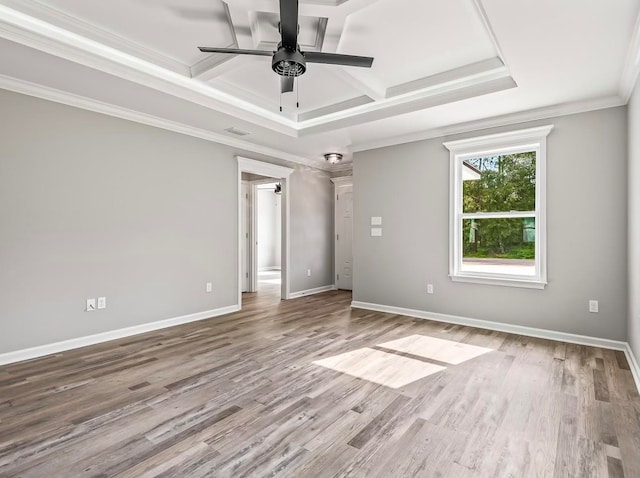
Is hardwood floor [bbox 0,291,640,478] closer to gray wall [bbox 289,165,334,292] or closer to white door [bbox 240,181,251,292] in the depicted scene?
gray wall [bbox 289,165,334,292]

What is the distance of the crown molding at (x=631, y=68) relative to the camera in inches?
94.5

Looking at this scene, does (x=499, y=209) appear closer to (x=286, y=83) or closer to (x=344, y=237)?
(x=286, y=83)

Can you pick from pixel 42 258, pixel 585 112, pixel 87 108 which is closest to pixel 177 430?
pixel 42 258

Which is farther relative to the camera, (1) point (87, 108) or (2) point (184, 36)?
(1) point (87, 108)

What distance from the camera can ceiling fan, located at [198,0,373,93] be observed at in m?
2.06

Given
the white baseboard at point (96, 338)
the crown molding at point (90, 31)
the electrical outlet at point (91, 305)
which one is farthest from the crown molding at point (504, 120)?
the electrical outlet at point (91, 305)

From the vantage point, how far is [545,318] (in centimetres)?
386

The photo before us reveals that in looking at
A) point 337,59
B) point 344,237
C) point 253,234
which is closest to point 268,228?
point 253,234

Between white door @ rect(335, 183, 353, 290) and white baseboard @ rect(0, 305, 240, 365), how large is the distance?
9.62 ft

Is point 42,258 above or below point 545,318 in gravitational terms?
above

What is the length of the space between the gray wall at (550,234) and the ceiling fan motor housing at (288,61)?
281cm

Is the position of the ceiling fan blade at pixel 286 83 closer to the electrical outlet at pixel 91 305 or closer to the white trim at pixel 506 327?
the electrical outlet at pixel 91 305

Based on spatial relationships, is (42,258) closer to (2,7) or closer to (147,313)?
(147,313)

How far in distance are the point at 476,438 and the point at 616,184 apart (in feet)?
9.94
